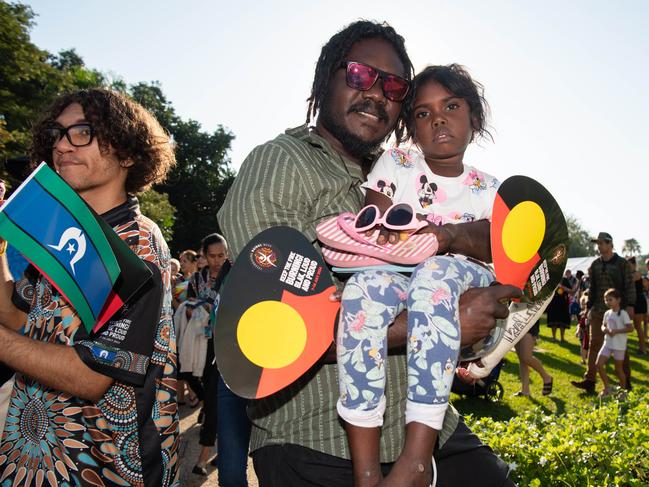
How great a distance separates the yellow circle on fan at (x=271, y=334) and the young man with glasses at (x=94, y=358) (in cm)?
48

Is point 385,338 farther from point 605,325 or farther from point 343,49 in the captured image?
point 605,325

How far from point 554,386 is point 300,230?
28.2 feet

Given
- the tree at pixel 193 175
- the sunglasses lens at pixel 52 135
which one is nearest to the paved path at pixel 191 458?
the sunglasses lens at pixel 52 135

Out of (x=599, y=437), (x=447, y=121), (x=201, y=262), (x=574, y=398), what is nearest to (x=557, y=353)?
(x=574, y=398)

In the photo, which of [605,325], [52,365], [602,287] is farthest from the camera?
[602,287]

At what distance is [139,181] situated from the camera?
93.2 inches

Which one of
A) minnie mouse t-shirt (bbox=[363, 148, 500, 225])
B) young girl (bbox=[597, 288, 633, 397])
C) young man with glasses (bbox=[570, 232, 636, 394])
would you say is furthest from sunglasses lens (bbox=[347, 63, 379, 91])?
young man with glasses (bbox=[570, 232, 636, 394])

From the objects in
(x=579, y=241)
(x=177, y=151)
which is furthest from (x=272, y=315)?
(x=579, y=241)

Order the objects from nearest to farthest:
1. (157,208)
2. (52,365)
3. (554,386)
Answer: (52,365) → (554,386) → (157,208)

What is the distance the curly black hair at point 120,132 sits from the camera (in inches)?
84.5

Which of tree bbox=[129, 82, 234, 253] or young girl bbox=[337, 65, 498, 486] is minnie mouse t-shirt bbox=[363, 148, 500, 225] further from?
tree bbox=[129, 82, 234, 253]

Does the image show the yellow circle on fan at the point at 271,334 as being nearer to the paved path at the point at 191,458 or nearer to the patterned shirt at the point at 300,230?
the patterned shirt at the point at 300,230

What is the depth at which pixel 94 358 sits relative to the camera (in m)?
1.70

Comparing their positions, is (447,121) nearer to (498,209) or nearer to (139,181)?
(498,209)
